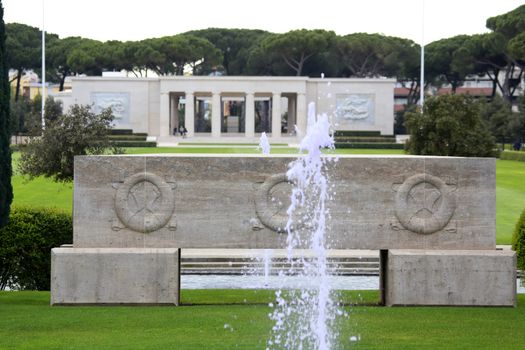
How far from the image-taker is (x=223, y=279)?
14.9m

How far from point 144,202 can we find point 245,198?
999 mm

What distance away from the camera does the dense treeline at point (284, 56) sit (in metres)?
72.3

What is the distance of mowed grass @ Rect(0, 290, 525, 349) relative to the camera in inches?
285

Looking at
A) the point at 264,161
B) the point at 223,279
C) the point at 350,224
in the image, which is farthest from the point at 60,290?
the point at 223,279

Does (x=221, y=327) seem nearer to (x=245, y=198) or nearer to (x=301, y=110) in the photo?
(x=245, y=198)

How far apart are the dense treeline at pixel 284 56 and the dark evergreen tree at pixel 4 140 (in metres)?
61.8

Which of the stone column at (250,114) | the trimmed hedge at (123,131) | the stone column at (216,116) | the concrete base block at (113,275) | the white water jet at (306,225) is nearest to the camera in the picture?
the white water jet at (306,225)

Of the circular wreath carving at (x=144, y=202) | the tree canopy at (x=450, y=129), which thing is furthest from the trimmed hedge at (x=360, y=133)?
the circular wreath carving at (x=144, y=202)

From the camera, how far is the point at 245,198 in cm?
920

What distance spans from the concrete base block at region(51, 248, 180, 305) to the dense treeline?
61949mm

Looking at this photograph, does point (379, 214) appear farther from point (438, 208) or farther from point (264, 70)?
point (264, 70)

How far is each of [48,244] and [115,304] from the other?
9.79 ft

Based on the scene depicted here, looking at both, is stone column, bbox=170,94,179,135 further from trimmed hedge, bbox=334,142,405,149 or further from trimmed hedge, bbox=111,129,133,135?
trimmed hedge, bbox=334,142,405,149

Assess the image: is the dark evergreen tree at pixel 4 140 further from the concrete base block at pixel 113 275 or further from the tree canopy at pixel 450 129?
the tree canopy at pixel 450 129
